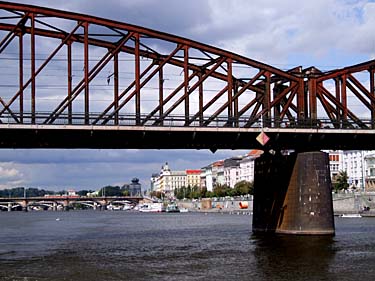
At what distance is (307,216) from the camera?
7562 centimetres

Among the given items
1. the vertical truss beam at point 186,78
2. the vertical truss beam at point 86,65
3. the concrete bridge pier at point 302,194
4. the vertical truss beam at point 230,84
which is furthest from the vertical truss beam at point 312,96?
the vertical truss beam at point 86,65

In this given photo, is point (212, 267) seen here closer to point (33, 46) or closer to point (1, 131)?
point (1, 131)

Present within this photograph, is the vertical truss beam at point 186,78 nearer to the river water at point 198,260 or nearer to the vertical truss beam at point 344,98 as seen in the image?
the river water at point 198,260

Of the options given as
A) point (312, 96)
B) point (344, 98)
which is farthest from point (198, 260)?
point (344, 98)

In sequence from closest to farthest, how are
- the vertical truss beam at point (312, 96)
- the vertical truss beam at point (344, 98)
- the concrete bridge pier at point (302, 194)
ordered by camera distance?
the concrete bridge pier at point (302, 194) → the vertical truss beam at point (312, 96) → the vertical truss beam at point (344, 98)

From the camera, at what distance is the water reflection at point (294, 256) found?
156 feet

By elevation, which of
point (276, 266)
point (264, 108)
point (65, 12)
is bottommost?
point (276, 266)

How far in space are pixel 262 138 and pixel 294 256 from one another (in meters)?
17.0

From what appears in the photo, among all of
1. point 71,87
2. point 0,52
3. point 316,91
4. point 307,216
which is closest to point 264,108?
point 316,91

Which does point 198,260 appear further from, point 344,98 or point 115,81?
point 344,98

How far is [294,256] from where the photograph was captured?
58.2 metres

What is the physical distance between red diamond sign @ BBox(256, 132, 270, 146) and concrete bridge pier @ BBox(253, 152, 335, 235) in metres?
6.75

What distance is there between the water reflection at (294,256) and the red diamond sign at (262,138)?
10.2 metres

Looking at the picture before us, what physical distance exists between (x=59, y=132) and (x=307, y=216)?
28106 millimetres
